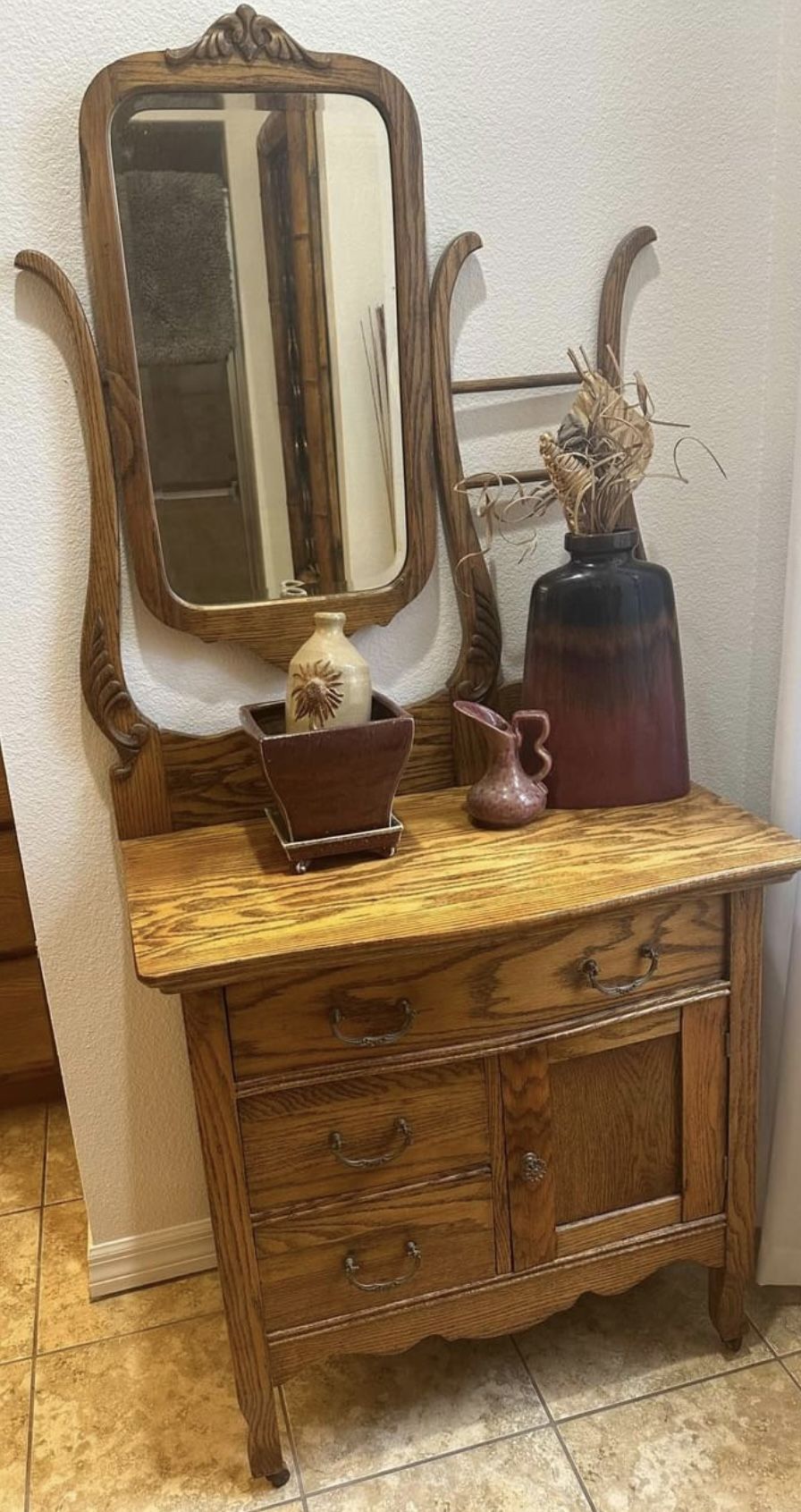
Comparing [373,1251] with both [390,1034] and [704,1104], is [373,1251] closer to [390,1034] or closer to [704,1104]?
[390,1034]

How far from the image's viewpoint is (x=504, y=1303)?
1384 mm

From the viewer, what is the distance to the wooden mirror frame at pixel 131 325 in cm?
126

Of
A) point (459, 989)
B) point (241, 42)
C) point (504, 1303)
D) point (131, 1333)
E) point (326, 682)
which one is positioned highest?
point (241, 42)

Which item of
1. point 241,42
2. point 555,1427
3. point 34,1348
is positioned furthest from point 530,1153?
point 241,42

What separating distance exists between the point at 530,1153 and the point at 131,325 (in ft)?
3.72

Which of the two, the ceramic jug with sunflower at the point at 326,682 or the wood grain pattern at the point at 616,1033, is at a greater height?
the ceramic jug with sunflower at the point at 326,682

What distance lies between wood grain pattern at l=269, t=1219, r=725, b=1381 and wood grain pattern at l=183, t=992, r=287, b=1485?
0.12 ft

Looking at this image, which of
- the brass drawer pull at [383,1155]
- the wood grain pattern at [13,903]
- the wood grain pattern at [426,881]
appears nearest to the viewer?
the wood grain pattern at [426,881]

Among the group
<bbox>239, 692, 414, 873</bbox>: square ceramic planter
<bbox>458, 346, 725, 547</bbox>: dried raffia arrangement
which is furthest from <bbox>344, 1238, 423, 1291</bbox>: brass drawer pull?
<bbox>458, 346, 725, 547</bbox>: dried raffia arrangement

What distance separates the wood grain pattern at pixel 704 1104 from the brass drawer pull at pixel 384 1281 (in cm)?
37

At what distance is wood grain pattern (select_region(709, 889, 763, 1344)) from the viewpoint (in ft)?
Result: 4.37

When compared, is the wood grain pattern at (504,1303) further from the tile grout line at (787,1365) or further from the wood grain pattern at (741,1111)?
the tile grout line at (787,1365)

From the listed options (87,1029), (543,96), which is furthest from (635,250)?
(87,1029)

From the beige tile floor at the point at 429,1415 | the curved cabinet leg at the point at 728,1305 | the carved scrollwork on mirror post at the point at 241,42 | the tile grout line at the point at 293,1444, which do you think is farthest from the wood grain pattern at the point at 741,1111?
the carved scrollwork on mirror post at the point at 241,42
